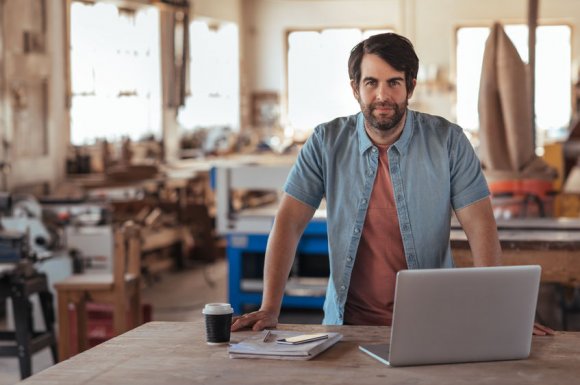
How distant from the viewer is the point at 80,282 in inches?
227

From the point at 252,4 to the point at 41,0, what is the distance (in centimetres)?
771

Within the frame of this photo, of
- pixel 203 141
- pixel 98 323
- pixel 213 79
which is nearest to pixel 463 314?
pixel 98 323

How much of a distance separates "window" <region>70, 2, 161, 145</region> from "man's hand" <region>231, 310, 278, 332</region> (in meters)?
7.31

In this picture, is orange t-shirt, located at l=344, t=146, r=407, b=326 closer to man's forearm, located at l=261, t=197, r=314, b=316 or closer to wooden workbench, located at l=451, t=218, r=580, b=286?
man's forearm, located at l=261, t=197, r=314, b=316

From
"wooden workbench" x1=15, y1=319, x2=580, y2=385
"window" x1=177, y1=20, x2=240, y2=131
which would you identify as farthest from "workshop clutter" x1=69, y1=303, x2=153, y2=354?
"window" x1=177, y1=20, x2=240, y2=131

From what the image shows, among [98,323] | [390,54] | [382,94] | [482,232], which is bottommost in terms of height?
[98,323]

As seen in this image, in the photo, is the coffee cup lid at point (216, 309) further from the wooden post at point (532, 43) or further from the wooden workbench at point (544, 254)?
the wooden post at point (532, 43)

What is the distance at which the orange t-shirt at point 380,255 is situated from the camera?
3.14 meters

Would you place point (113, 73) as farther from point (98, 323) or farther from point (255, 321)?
point (255, 321)

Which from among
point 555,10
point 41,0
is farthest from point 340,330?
point 555,10

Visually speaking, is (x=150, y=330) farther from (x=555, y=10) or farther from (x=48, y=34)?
(x=555, y=10)

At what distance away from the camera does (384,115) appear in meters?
3.01

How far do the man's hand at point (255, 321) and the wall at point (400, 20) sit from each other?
43.0 ft

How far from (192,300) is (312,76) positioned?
8.36 m
